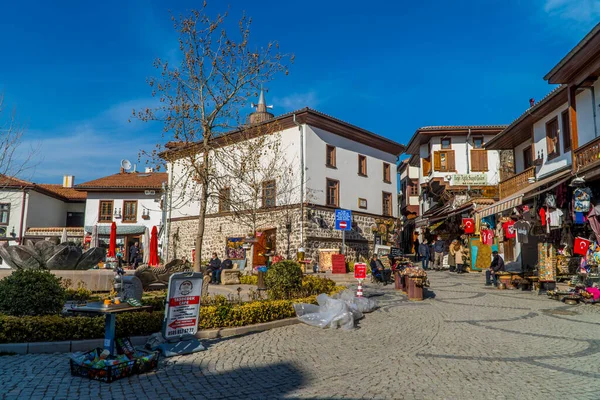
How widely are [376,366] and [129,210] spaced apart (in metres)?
37.3

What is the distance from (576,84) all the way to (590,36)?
2464 mm

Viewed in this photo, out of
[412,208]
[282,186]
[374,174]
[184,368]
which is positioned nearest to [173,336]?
[184,368]

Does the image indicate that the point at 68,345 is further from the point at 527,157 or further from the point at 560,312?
the point at 527,157

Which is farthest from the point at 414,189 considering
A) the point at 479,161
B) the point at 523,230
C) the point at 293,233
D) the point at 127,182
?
the point at 127,182

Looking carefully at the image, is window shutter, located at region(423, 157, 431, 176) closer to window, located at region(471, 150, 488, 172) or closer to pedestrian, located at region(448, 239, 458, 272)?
window, located at region(471, 150, 488, 172)

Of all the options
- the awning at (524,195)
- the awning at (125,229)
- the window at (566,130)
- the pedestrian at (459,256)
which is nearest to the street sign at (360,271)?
the awning at (524,195)

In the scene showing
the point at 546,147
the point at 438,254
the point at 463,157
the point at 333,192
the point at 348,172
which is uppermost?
the point at 463,157

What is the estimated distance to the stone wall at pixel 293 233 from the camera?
24.7 meters

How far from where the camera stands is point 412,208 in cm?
3947

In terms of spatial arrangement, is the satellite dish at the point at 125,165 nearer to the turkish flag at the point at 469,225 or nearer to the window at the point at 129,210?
the window at the point at 129,210

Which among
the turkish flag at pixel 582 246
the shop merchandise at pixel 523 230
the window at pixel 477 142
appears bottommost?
the turkish flag at pixel 582 246

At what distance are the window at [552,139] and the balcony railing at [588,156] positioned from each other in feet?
12.2

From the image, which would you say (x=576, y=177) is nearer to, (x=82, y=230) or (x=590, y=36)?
(x=590, y=36)

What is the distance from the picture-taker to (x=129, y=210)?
39688mm
